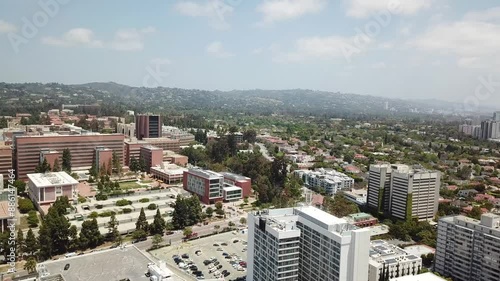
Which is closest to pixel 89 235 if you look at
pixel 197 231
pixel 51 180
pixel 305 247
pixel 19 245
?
pixel 19 245

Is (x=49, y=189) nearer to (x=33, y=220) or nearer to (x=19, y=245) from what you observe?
(x=33, y=220)

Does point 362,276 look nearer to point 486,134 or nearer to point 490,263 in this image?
point 490,263

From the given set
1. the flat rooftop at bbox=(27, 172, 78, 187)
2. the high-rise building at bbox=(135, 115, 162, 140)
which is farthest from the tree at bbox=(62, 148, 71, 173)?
the high-rise building at bbox=(135, 115, 162, 140)

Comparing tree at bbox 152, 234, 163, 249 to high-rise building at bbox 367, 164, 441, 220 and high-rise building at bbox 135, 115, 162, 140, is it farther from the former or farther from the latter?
high-rise building at bbox 135, 115, 162, 140

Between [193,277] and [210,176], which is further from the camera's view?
[210,176]

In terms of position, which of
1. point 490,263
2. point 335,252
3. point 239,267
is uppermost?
point 335,252

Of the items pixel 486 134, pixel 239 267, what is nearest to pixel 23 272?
pixel 239 267
